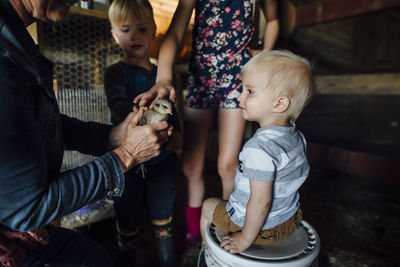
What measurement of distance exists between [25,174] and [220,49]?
942 millimetres

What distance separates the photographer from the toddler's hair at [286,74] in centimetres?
82

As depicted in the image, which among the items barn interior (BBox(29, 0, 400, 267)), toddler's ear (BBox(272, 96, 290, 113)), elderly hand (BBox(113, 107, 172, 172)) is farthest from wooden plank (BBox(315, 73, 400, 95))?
elderly hand (BBox(113, 107, 172, 172))

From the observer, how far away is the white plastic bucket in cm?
72

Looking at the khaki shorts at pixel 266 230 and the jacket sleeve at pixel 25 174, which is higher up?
the jacket sleeve at pixel 25 174

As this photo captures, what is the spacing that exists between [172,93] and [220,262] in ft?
1.87

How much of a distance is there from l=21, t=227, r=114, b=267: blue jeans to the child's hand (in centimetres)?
45

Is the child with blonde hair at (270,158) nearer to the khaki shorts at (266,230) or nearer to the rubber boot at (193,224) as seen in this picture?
the khaki shorts at (266,230)

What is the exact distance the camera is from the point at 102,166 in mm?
682

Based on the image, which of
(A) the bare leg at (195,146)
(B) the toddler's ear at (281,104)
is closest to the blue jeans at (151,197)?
(A) the bare leg at (195,146)

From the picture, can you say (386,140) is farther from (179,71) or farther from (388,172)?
(179,71)

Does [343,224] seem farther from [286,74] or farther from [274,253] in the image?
[286,74]

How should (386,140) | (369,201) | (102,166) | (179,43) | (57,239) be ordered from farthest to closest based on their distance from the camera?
(386,140)
(369,201)
(179,43)
(57,239)
(102,166)

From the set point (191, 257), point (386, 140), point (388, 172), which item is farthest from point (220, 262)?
point (386, 140)

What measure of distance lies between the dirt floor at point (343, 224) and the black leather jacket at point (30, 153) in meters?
0.92
